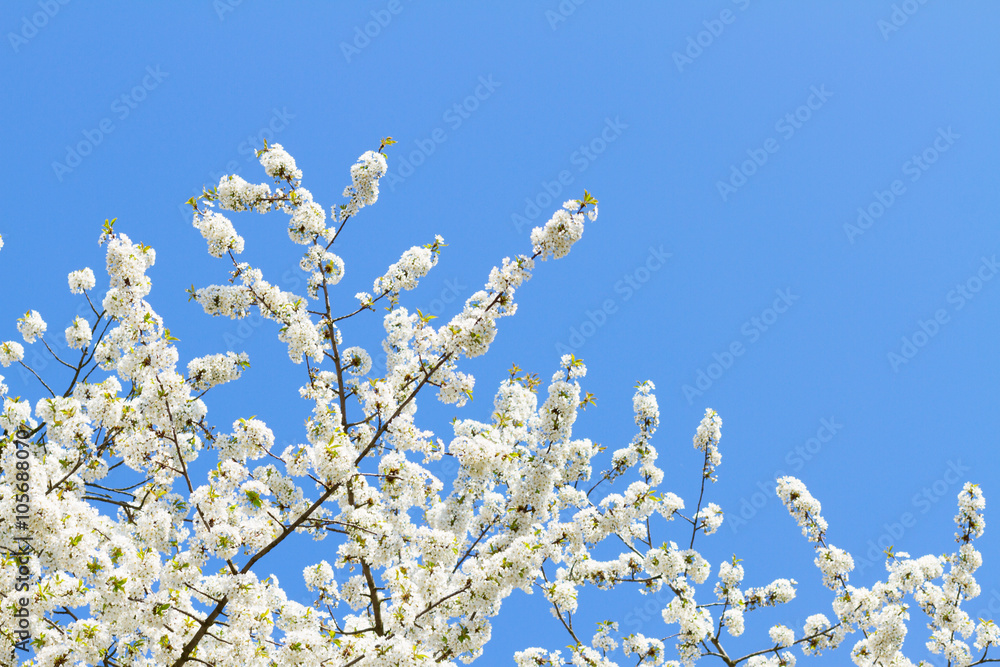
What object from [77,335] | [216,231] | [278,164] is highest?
[77,335]

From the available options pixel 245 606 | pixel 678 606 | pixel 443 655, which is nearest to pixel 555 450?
pixel 443 655

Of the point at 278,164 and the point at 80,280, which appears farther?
the point at 80,280

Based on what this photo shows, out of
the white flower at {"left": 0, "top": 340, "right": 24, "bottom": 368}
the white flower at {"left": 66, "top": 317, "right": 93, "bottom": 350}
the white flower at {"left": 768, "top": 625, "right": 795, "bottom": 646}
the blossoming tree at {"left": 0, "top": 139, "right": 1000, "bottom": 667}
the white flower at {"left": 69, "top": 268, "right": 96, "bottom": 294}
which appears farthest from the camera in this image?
the white flower at {"left": 768, "top": 625, "right": 795, "bottom": 646}

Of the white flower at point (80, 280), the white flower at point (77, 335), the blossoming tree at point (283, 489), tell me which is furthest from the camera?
the white flower at point (80, 280)

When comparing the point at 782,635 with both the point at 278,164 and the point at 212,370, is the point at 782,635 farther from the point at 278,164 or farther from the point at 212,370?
the point at 278,164

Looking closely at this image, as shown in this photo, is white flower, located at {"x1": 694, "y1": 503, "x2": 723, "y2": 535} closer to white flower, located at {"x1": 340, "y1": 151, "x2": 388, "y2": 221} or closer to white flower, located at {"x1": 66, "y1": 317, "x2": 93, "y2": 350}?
white flower, located at {"x1": 340, "y1": 151, "x2": 388, "y2": 221}

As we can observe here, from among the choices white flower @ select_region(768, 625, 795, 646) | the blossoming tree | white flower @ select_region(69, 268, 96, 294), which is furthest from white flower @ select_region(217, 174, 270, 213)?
white flower @ select_region(768, 625, 795, 646)

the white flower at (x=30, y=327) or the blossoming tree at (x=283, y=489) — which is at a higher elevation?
the white flower at (x=30, y=327)

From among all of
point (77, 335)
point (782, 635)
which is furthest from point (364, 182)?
point (782, 635)

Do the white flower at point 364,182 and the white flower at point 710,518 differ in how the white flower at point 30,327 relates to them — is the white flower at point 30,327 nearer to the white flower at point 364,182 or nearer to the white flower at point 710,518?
the white flower at point 364,182

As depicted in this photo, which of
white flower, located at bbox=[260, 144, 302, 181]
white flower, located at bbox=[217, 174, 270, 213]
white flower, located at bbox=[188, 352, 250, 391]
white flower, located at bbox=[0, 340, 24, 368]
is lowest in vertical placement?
white flower, located at bbox=[188, 352, 250, 391]

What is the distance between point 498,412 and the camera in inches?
278

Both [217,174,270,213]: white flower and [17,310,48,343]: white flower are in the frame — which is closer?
[217,174,270,213]: white flower

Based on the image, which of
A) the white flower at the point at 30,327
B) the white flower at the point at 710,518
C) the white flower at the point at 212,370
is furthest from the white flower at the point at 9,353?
the white flower at the point at 710,518
